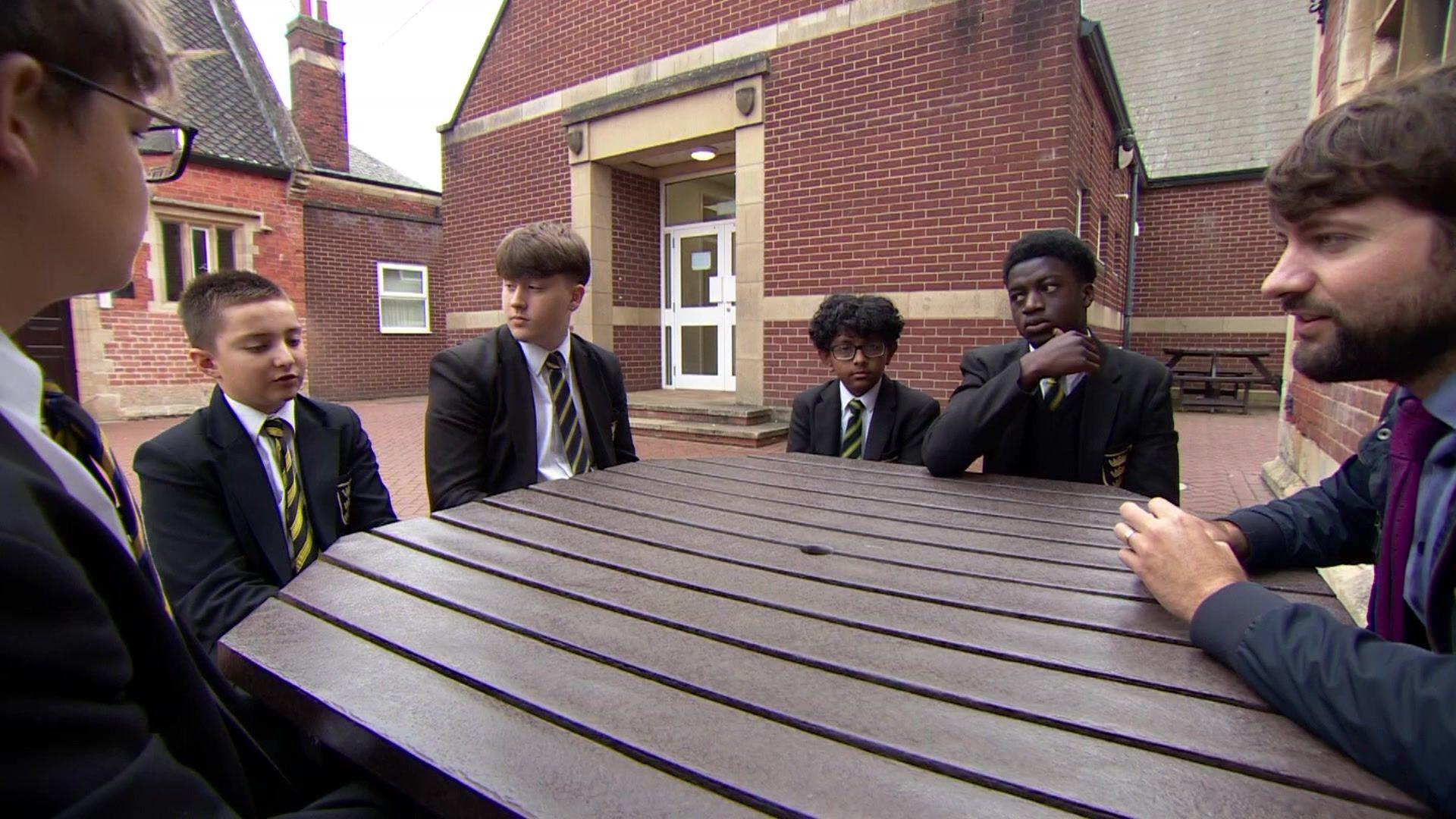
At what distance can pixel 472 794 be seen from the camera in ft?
2.47

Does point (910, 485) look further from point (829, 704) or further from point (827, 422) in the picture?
point (829, 704)

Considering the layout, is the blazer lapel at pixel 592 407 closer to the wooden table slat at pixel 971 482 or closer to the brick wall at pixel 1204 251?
the wooden table slat at pixel 971 482

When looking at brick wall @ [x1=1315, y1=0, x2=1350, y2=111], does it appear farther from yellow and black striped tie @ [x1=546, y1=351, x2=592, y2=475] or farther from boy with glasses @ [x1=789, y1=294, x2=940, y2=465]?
yellow and black striped tie @ [x1=546, y1=351, x2=592, y2=475]

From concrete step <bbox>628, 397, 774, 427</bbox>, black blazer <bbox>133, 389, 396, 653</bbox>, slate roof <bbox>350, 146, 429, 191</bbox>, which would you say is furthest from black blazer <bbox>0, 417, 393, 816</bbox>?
slate roof <bbox>350, 146, 429, 191</bbox>

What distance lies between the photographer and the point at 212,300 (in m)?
2.23

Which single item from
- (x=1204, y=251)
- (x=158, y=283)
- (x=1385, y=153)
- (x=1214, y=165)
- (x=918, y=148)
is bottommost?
(x=1385, y=153)

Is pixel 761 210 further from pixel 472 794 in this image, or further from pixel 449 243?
pixel 472 794

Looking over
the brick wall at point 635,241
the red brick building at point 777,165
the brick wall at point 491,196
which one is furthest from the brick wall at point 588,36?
the brick wall at point 635,241

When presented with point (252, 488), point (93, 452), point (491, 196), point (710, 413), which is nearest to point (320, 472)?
point (252, 488)

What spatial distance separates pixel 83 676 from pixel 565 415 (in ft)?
7.22

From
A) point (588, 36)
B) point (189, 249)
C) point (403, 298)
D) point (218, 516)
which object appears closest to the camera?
point (218, 516)

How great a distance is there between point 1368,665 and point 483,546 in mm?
1462

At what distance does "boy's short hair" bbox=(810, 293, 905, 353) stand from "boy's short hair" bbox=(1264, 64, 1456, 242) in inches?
77.2

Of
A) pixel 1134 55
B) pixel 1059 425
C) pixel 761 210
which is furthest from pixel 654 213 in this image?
pixel 1134 55
